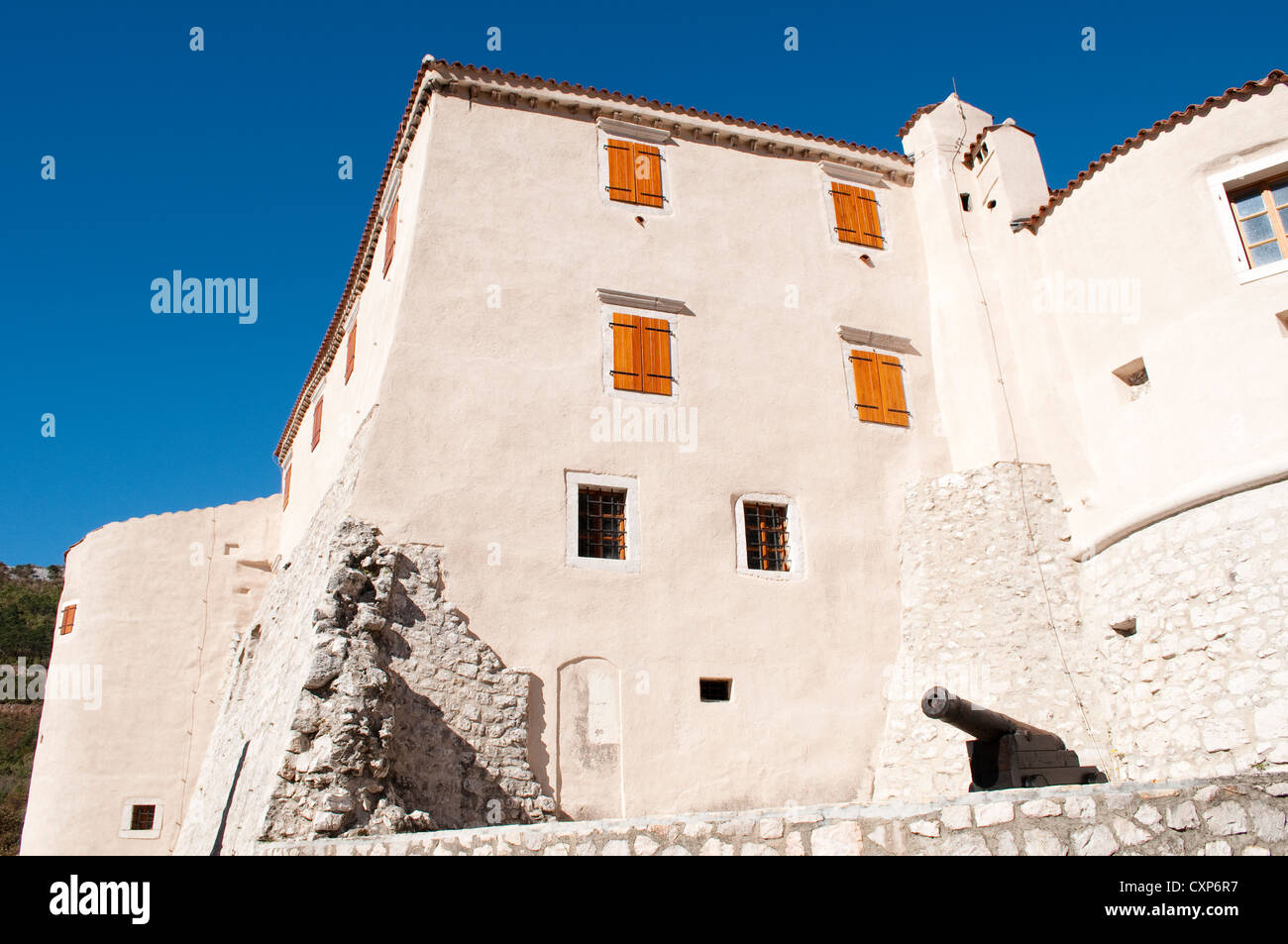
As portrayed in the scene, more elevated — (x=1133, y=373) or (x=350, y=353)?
(x=350, y=353)

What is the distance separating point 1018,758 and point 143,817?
16385 mm

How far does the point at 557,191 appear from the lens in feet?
48.0

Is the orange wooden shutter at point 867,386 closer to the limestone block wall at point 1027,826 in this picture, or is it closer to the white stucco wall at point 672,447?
the white stucco wall at point 672,447

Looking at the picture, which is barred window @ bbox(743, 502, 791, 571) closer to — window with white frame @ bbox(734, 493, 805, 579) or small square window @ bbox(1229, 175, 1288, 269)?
window with white frame @ bbox(734, 493, 805, 579)

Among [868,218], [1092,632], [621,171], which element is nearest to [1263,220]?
[1092,632]

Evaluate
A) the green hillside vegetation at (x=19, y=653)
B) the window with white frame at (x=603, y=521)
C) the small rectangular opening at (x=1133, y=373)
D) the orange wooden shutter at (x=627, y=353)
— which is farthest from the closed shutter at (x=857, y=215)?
the green hillside vegetation at (x=19, y=653)

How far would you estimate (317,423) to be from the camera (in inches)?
745

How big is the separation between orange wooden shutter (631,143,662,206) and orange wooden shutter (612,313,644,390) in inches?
89.8

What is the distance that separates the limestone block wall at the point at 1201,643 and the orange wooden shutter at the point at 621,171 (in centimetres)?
882

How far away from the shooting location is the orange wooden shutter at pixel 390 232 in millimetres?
14891

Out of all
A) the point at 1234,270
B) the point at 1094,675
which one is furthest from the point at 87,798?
the point at 1234,270

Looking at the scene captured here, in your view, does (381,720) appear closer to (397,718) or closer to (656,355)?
(397,718)

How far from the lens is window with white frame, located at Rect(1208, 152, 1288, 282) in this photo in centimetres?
1148

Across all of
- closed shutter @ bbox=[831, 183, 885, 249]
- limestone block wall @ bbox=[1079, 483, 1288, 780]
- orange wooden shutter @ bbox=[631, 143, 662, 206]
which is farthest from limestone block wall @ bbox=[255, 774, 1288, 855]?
closed shutter @ bbox=[831, 183, 885, 249]
